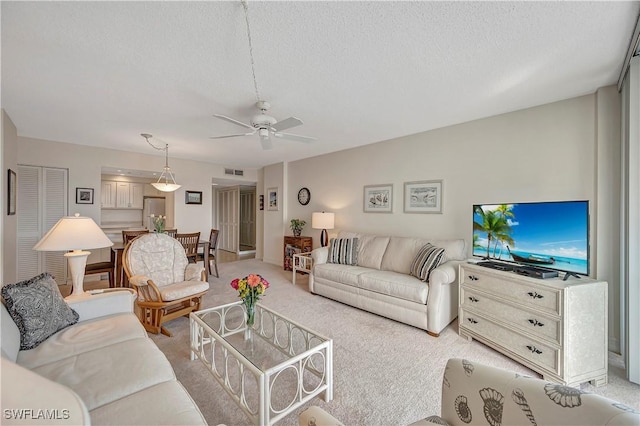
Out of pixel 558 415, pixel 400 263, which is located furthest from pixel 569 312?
pixel 400 263

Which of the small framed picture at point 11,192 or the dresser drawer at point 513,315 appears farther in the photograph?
the small framed picture at point 11,192

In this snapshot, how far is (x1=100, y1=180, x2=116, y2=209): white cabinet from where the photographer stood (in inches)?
243

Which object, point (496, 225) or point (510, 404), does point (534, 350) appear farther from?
point (510, 404)

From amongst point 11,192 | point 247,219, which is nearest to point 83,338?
point 11,192

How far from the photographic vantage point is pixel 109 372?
4.36 ft

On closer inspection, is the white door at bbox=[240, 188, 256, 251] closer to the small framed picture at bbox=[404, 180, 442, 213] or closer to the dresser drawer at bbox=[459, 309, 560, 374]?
the small framed picture at bbox=[404, 180, 442, 213]

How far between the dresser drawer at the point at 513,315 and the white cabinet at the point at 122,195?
7.51 meters

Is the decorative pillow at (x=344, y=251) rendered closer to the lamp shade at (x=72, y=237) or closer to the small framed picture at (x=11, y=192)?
the lamp shade at (x=72, y=237)

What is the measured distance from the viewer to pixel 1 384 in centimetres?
74

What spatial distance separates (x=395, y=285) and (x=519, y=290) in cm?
117

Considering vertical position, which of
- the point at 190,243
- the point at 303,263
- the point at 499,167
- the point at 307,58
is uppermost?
the point at 307,58

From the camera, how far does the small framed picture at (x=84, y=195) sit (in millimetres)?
4500

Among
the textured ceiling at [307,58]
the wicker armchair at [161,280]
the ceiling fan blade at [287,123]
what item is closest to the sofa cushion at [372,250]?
the textured ceiling at [307,58]

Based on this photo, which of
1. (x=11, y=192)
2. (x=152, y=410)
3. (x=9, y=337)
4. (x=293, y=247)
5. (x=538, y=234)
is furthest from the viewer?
(x=293, y=247)
